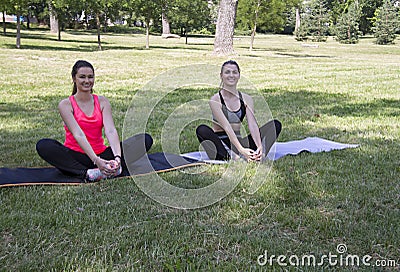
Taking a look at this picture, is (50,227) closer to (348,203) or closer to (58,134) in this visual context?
(348,203)

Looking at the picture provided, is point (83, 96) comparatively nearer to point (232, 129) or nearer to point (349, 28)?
point (232, 129)

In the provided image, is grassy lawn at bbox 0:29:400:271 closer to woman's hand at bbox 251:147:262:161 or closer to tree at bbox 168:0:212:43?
woman's hand at bbox 251:147:262:161

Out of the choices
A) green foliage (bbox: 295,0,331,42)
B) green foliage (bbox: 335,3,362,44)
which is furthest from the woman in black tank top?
green foliage (bbox: 295,0,331,42)

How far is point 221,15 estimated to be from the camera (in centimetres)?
1911

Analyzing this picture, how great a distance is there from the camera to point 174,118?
672 centimetres

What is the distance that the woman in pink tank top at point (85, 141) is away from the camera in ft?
13.2

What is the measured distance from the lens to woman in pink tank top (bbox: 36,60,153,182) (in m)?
4.02

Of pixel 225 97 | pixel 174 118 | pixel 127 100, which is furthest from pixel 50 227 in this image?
pixel 127 100

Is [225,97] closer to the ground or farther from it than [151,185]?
farther from it

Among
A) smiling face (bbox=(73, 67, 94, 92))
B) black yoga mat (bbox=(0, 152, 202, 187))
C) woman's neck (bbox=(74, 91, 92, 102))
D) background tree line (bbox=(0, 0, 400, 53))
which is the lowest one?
black yoga mat (bbox=(0, 152, 202, 187))

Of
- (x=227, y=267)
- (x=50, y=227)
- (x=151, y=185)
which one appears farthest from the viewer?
(x=151, y=185)

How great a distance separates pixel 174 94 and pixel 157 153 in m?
4.09

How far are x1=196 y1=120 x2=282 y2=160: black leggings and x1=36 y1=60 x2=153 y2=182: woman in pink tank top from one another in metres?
0.90

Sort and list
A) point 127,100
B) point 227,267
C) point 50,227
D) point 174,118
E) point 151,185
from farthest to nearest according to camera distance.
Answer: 1. point 127,100
2. point 174,118
3. point 151,185
4. point 50,227
5. point 227,267
